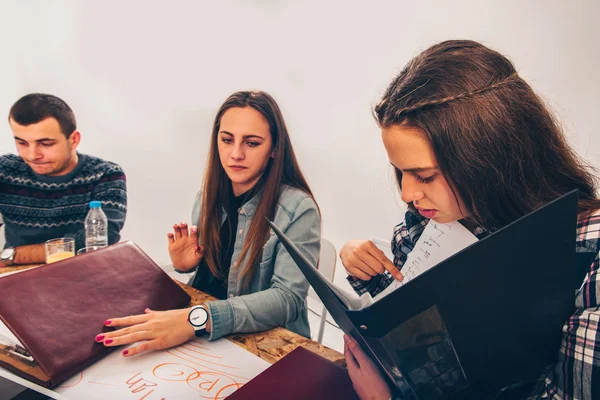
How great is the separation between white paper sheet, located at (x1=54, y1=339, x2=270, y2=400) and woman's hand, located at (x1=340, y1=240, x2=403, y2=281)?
29cm

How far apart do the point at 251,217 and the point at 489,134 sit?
0.74m

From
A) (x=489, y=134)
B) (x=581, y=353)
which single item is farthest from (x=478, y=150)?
(x=581, y=353)

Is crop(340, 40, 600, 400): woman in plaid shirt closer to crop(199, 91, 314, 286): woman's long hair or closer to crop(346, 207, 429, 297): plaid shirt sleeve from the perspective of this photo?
crop(346, 207, 429, 297): plaid shirt sleeve

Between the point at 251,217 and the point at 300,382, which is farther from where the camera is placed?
the point at 251,217

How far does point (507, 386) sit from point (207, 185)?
99cm

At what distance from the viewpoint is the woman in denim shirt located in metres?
1.05

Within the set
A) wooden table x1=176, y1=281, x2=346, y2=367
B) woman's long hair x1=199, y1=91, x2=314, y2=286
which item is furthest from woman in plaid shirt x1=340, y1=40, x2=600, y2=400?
woman's long hair x1=199, y1=91, x2=314, y2=286

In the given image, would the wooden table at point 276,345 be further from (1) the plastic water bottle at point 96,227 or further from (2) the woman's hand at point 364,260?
(1) the plastic water bottle at point 96,227

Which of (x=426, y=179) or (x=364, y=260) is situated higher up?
(x=426, y=179)

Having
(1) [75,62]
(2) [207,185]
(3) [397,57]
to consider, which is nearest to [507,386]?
(2) [207,185]

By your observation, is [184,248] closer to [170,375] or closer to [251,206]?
[251,206]

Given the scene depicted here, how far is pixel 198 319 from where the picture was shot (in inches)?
28.9

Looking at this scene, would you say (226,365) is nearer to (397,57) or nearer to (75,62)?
(397,57)

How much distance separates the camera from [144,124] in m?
2.59
